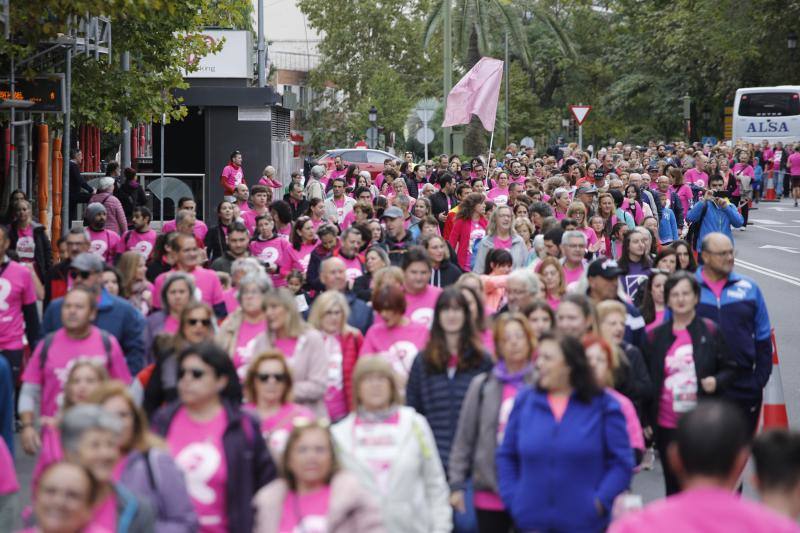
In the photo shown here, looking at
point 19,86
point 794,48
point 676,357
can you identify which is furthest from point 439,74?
point 676,357

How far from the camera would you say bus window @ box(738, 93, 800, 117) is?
51188 millimetres

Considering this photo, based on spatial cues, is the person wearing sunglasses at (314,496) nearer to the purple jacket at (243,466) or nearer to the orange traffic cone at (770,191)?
the purple jacket at (243,466)

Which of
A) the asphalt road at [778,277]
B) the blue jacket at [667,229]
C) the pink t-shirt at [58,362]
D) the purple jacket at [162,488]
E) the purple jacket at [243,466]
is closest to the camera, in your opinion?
the purple jacket at [162,488]

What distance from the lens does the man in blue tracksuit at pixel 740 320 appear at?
30.0ft

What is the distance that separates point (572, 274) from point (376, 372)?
207 inches

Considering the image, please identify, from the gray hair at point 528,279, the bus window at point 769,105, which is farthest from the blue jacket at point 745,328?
the bus window at point 769,105

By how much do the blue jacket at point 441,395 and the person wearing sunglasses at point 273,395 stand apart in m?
0.88

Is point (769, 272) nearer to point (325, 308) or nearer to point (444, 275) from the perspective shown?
point (444, 275)

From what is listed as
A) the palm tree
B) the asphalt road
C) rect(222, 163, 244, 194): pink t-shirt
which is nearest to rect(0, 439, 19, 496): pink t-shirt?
the asphalt road

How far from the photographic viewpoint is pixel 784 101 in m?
51.3

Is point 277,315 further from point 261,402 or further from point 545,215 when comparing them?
point 545,215

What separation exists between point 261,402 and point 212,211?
26.4 meters

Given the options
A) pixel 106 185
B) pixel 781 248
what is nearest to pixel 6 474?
pixel 106 185

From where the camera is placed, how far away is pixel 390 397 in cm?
632
